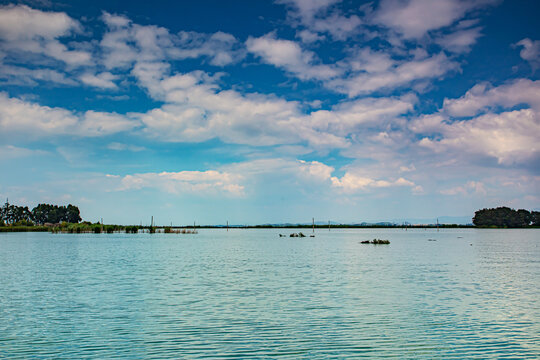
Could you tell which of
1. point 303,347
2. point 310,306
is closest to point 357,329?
point 303,347

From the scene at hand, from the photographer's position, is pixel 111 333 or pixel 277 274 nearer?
pixel 111 333

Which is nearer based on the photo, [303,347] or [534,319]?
[303,347]

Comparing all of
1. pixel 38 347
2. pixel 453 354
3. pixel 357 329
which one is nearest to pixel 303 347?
pixel 357 329

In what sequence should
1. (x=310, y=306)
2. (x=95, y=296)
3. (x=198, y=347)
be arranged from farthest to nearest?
(x=95, y=296) → (x=310, y=306) → (x=198, y=347)

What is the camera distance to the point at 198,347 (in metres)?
17.2

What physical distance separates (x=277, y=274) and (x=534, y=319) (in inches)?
922

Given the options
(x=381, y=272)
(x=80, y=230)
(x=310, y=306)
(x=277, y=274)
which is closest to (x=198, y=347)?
(x=310, y=306)

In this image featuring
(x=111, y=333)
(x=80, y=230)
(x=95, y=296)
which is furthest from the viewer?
(x=80, y=230)

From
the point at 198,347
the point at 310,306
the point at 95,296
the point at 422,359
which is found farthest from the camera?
the point at 95,296

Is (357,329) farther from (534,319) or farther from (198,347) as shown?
(534,319)

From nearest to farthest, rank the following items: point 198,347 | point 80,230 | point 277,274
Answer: point 198,347 → point 277,274 → point 80,230

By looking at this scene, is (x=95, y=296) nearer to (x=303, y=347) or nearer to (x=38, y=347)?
(x=38, y=347)

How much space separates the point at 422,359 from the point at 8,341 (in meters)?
17.2

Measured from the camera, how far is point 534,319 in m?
22.5
